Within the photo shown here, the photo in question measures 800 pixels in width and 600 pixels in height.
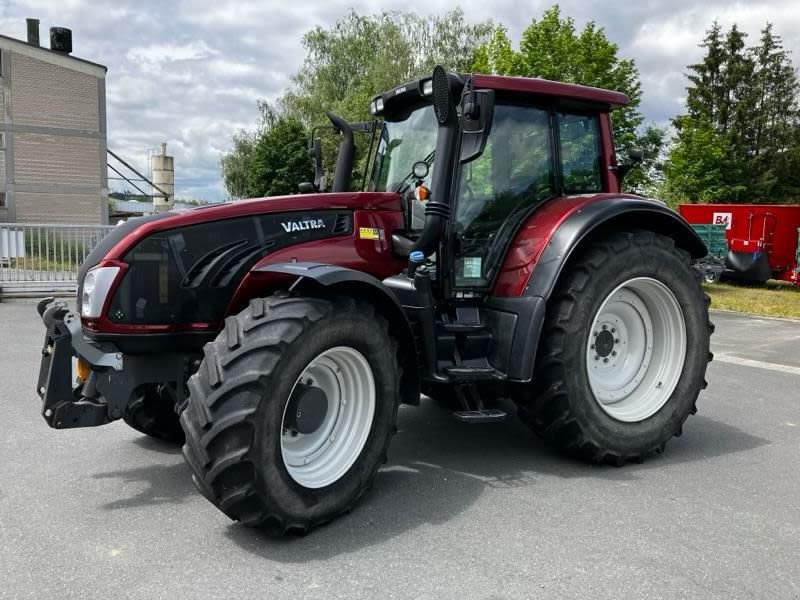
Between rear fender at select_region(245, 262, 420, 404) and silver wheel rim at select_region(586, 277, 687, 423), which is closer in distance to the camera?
rear fender at select_region(245, 262, 420, 404)

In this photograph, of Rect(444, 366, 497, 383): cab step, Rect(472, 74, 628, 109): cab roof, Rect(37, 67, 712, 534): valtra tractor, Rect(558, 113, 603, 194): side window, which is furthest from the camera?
Rect(558, 113, 603, 194): side window

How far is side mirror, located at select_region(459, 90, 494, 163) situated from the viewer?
3729 mm

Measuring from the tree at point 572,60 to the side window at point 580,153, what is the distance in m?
16.2

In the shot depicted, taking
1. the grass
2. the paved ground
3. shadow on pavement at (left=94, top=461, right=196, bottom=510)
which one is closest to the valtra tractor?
the paved ground

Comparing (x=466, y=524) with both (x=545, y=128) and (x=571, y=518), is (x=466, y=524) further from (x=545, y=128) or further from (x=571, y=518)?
(x=545, y=128)

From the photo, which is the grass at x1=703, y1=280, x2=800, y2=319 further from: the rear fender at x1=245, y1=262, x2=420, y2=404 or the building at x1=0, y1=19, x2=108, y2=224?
the building at x1=0, y1=19, x2=108, y2=224

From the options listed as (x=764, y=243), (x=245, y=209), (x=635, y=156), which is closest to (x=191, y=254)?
(x=245, y=209)

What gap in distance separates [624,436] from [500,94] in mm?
2183

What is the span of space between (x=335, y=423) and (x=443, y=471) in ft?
2.94

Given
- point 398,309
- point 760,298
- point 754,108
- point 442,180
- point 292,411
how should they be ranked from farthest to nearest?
point 754,108 → point 760,298 → point 442,180 → point 398,309 → point 292,411

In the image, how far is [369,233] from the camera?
4078 mm

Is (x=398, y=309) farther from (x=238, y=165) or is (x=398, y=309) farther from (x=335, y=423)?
(x=238, y=165)

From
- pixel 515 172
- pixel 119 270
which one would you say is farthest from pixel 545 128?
pixel 119 270

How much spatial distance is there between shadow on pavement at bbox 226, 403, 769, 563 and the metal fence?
9983 millimetres
